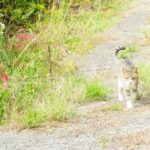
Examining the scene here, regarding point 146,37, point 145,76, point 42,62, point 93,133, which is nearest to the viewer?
point 93,133

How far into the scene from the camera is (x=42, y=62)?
1087 centimetres

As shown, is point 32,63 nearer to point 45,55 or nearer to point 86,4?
point 45,55

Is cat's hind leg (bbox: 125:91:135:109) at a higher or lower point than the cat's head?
lower

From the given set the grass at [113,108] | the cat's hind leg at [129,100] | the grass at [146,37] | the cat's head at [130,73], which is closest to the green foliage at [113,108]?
the grass at [113,108]

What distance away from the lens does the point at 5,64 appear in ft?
33.1

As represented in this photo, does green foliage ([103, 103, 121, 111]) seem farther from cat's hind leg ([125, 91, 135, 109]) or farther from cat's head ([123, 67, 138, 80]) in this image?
cat's head ([123, 67, 138, 80])

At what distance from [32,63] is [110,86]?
50.1 inches

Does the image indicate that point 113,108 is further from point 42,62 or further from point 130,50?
point 130,50

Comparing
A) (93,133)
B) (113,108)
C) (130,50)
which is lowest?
(93,133)

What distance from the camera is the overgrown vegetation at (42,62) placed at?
8453 millimetres

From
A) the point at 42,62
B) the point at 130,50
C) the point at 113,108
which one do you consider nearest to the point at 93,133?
the point at 113,108

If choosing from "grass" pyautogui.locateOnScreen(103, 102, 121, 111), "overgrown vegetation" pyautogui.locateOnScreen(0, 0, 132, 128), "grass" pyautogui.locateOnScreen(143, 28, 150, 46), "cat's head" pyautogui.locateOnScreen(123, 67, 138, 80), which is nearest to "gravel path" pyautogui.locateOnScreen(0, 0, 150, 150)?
"grass" pyautogui.locateOnScreen(103, 102, 121, 111)

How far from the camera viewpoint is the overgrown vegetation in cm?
845

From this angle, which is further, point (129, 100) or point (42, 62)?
point (42, 62)
